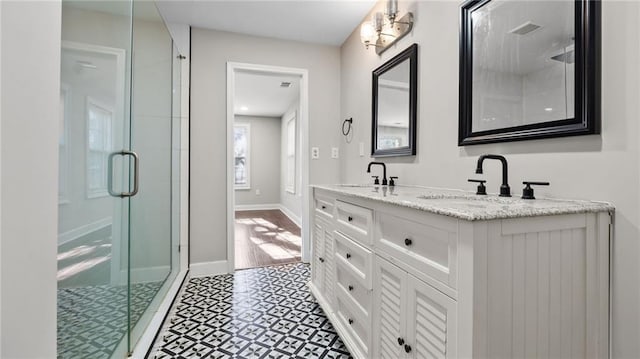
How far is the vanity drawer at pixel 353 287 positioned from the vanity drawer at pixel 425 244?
0.29 m

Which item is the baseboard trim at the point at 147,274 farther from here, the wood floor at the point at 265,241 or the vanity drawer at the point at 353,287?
the vanity drawer at the point at 353,287

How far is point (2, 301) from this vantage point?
623 mm

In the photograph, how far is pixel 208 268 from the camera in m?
2.79

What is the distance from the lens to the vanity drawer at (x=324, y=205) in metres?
1.84

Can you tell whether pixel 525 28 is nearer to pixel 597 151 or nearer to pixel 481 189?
pixel 597 151

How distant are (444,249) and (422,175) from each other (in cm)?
105

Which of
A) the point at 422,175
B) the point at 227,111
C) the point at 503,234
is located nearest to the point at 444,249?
the point at 503,234

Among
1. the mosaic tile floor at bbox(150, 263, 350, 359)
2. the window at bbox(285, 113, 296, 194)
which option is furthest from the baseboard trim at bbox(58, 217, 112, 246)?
the window at bbox(285, 113, 296, 194)

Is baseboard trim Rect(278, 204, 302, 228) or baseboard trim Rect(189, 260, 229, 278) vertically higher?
baseboard trim Rect(278, 204, 302, 228)

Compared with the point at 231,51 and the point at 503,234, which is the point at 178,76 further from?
the point at 503,234

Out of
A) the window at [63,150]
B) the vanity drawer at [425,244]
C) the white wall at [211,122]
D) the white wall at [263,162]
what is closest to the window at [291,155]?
the white wall at [263,162]

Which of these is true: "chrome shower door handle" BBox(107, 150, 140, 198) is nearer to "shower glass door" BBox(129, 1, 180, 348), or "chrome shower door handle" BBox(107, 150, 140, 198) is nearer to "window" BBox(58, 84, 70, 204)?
"shower glass door" BBox(129, 1, 180, 348)

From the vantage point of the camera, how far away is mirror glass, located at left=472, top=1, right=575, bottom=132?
107 centimetres

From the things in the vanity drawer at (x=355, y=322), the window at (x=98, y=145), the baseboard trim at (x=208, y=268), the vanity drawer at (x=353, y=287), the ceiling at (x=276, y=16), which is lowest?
the baseboard trim at (x=208, y=268)
